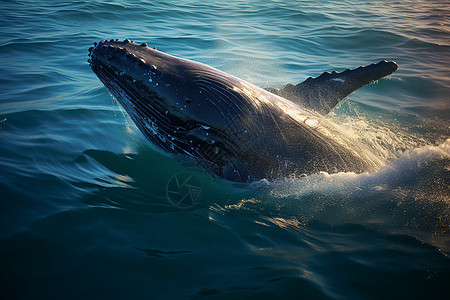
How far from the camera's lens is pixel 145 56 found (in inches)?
218

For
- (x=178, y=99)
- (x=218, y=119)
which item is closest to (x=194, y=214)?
(x=218, y=119)

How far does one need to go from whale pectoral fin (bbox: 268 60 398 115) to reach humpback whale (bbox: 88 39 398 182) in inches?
42.8

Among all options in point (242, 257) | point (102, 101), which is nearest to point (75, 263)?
point (242, 257)

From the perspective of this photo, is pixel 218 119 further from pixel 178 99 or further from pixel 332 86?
pixel 332 86

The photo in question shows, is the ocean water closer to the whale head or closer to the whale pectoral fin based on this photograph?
the whale head

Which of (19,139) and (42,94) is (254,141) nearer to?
(19,139)

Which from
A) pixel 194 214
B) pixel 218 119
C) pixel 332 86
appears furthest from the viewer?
pixel 332 86

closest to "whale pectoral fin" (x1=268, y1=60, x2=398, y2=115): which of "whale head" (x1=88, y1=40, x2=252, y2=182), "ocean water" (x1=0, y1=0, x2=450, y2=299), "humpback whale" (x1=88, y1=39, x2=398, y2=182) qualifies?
"humpback whale" (x1=88, y1=39, x2=398, y2=182)

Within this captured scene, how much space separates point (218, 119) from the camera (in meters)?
5.22

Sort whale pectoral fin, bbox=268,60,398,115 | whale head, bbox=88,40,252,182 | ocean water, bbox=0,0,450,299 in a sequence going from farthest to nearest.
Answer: whale pectoral fin, bbox=268,60,398,115 → whale head, bbox=88,40,252,182 → ocean water, bbox=0,0,450,299

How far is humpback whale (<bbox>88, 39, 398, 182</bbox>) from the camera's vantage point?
17.3ft

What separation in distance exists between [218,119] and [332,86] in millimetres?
2917

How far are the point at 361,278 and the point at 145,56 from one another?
465 centimetres

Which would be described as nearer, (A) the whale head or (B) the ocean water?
(B) the ocean water
